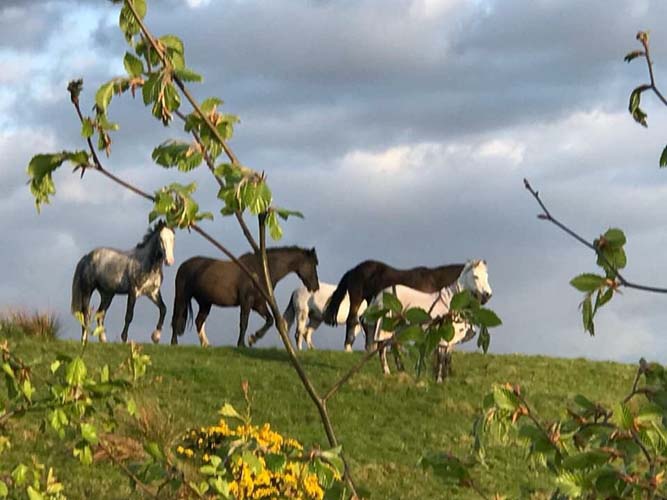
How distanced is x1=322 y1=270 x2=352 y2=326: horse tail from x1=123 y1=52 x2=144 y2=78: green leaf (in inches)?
840

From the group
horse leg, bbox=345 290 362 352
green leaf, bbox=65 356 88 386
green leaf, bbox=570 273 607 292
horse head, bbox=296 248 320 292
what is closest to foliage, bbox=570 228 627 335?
green leaf, bbox=570 273 607 292

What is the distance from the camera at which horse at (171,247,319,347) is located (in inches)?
1054

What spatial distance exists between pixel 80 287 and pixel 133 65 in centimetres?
2422

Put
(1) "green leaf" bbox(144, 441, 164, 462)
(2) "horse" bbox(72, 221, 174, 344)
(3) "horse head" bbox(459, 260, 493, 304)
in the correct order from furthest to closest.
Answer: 1. (2) "horse" bbox(72, 221, 174, 344)
2. (3) "horse head" bbox(459, 260, 493, 304)
3. (1) "green leaf" bbox(144, 441, 164, 462)

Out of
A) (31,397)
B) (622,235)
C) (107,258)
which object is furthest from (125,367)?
(107,258)

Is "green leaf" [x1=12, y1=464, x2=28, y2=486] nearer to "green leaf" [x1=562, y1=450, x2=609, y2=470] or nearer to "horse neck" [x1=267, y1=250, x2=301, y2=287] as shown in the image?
"green leaf" [x1=562, y1=450, x2=609, y2=470]

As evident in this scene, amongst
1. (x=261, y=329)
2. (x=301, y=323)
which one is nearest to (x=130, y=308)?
(x=261, y=329)

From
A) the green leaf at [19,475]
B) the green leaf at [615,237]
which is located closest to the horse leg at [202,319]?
the green leaf at [19,475]

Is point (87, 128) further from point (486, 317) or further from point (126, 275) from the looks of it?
point (126, 275)

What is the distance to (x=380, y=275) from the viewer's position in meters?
24.1

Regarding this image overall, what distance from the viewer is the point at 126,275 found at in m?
26.0

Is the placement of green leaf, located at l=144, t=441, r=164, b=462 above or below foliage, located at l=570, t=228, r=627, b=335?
below

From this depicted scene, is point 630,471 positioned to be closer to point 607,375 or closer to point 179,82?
point 179,82

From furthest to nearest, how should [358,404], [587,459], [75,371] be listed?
[358,404] < [75,371] < [587,459]
